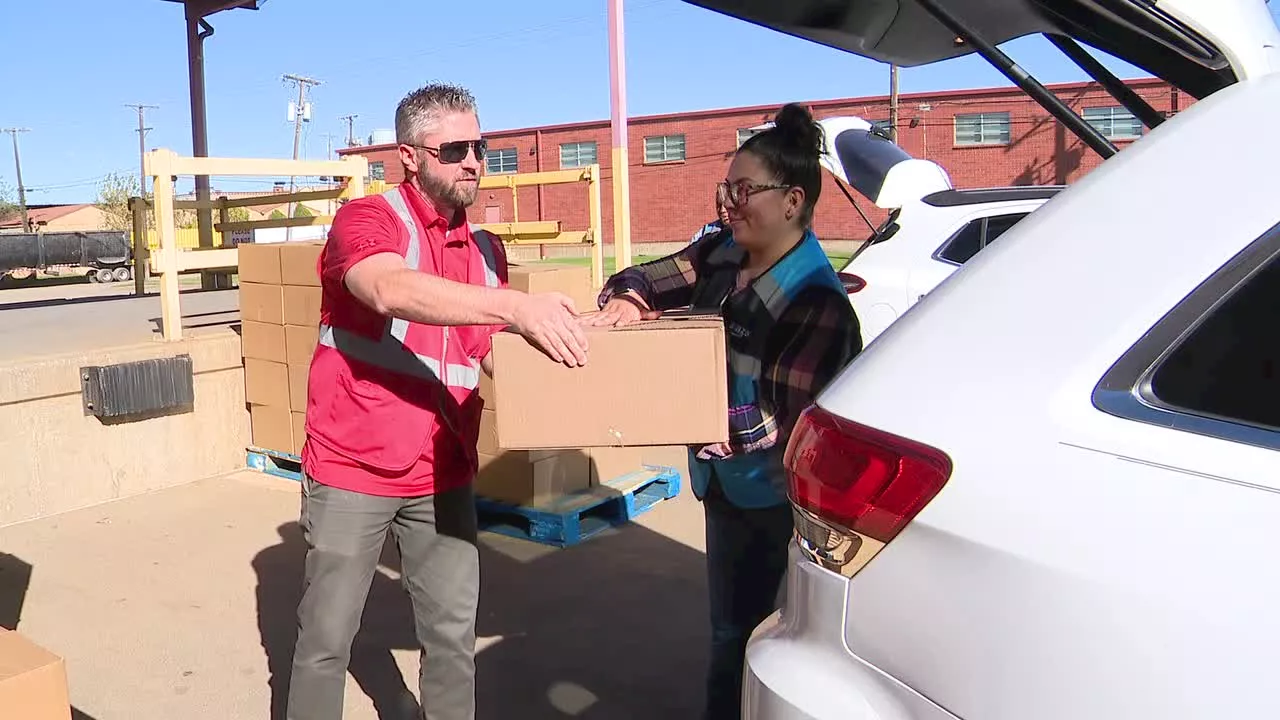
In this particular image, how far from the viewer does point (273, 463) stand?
6.25 m

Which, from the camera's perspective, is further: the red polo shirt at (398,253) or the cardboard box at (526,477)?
the cardboard box at (526,477)

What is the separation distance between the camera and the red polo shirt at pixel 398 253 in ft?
8.09

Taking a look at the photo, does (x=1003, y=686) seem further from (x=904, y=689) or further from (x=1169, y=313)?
(x=1169, y=313)

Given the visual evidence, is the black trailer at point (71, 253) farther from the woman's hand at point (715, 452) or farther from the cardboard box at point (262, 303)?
the woman's hand at point (715, 452)

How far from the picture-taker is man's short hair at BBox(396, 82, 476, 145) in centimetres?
260

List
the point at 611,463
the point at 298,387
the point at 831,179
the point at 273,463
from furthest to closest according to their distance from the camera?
the point at 831,179 < the point at 273,463 < the point at 298,387 < the point at 611,463

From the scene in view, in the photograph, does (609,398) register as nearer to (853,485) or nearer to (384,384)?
(853,485)

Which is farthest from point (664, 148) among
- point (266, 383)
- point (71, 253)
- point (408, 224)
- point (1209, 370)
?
point (1209, 370)

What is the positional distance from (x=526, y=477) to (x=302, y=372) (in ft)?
5.53

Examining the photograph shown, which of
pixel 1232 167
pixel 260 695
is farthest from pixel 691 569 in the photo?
pixel 1232 167

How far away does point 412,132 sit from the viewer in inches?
103

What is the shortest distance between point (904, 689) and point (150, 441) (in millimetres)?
5410

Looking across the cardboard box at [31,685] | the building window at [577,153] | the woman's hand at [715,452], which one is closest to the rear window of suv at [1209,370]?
the woman's hand at [715,452]

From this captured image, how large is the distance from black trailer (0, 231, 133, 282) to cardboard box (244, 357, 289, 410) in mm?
26272
